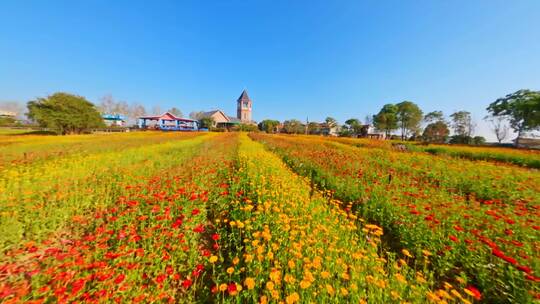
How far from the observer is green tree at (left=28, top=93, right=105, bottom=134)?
102 feet

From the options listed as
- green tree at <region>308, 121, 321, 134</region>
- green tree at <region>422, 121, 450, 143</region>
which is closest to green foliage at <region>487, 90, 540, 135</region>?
green tree at <region>422, 121, 450, 143</region>

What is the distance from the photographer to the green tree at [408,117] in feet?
205

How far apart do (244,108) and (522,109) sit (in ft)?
273

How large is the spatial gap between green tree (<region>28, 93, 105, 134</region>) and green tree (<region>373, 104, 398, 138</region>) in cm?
8175

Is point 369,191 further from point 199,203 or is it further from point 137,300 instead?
point 137,300

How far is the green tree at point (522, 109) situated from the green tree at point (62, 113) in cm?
8227

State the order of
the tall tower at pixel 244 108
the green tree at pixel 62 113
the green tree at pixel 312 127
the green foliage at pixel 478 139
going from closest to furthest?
1. the green tree at pixel 62 113
2. the green foliage at pixel 478 139
3. the green tree at pixel 312 127
4. the tall tower at pixel 244 108

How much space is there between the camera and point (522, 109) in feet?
114

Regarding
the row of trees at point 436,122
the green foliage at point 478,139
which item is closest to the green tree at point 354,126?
the row of trees at point 436,122

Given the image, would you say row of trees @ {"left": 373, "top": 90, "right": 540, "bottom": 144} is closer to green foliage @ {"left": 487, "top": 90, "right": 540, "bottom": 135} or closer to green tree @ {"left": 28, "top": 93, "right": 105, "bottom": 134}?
green foliage @ {"left": 487, "top": 90, "right": 540, "bottom": 135}

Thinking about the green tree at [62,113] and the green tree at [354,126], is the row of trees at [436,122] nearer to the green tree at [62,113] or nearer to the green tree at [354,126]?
the green tree at [354,126]

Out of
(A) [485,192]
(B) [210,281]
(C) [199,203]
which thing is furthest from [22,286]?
(A) [485,192]

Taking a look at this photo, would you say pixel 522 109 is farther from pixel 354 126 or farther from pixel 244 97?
pixel 244 97

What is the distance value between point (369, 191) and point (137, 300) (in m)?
4.83
